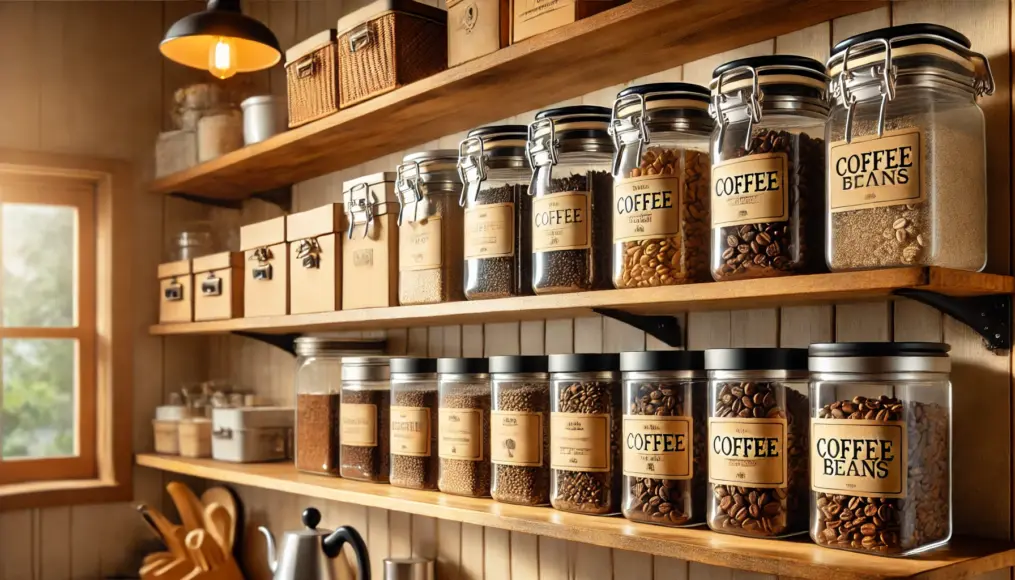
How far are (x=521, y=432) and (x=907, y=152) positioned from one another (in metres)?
0.71

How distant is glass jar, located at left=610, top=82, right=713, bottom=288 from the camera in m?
1.31

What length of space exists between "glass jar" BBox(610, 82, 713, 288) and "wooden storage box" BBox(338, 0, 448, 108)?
0.57 meters

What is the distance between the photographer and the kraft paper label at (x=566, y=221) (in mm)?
1439

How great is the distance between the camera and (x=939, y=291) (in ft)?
3.69

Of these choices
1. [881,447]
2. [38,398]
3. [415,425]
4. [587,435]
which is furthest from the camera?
[38,398]

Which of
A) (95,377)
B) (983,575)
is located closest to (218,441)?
(95,377)

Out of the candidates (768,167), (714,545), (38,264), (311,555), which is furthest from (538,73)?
(38,264)

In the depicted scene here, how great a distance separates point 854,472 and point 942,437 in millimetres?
129

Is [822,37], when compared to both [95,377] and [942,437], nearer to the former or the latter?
[942,437]

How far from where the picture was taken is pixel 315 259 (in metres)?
2.06

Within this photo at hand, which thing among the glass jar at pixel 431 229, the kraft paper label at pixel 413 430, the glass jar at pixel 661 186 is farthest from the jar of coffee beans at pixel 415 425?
the glass jar at pixel 661 186

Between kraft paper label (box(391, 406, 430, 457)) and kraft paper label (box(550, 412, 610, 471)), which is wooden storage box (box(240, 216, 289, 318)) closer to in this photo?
kraft paper label (box(391, 406, 430, 457))

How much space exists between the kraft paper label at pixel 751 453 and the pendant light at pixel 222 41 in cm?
120

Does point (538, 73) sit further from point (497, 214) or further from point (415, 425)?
point (415, 425)
